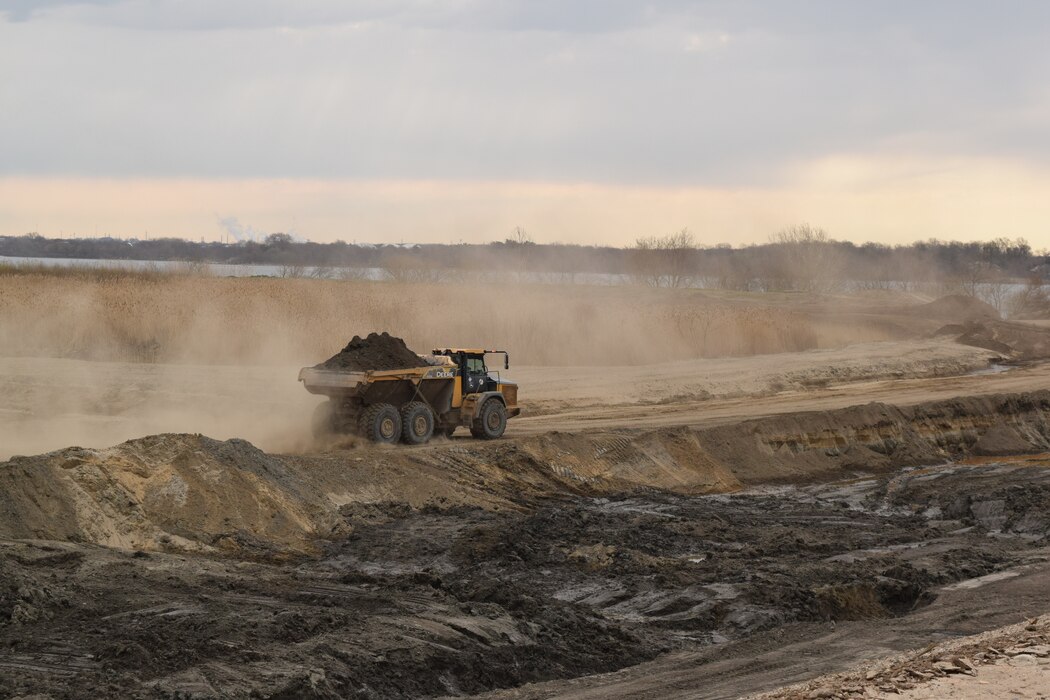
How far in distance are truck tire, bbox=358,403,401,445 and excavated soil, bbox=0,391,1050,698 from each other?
97 cm

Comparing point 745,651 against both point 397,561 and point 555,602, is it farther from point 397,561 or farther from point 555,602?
point 397,561

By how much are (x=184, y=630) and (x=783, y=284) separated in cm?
8066

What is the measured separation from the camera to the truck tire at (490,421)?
845 inches

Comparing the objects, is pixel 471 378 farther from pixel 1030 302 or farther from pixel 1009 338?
pixel 1030 302

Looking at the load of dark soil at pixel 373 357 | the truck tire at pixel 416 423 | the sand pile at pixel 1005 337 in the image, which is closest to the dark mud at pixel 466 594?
the truck tire at pixel 416 423

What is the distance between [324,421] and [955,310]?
51.3 metres

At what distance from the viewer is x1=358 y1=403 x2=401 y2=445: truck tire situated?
19.6m

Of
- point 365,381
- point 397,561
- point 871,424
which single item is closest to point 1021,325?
point 871,424

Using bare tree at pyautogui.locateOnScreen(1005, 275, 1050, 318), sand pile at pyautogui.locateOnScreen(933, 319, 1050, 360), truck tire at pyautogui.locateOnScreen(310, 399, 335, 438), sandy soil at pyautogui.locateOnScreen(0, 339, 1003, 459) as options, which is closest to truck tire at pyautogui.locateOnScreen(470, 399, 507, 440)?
sandy soil at pyautogui.locateOnScreen(0, 339, 1003, 459)

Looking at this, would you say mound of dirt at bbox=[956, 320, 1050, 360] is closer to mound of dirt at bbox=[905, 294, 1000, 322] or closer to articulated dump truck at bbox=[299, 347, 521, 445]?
mound of dirt at bbox=[905, 294, 1000, 322]

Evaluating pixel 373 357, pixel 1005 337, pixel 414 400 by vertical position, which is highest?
pixel 373 357

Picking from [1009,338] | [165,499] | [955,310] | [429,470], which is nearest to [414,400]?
[429,470]

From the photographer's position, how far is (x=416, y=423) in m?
20.3

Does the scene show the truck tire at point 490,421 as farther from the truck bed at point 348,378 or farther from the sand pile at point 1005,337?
the sand pile at point 1005,337
